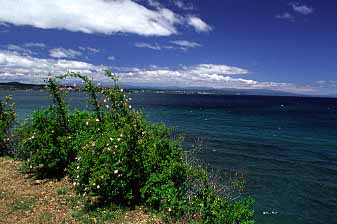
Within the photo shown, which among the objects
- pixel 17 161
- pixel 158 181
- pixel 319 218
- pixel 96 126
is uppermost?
pixel 96 126

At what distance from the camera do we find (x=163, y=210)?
9836mm

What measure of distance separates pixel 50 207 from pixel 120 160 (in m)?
2.52

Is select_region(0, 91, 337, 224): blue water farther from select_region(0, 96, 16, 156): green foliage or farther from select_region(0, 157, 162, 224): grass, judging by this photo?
select_region(0, 96, 16, 156): green foliage

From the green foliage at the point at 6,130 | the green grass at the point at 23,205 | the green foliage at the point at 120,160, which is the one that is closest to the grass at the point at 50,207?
the green grass at the point at 23,205

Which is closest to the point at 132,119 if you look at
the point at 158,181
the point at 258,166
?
the point at 158,181

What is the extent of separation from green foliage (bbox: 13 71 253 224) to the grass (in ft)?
1.45

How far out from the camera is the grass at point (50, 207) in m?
9.87

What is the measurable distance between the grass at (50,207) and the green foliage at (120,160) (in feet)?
1.45

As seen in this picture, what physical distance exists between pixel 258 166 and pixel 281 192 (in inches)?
259

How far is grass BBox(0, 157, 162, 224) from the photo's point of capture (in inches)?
388

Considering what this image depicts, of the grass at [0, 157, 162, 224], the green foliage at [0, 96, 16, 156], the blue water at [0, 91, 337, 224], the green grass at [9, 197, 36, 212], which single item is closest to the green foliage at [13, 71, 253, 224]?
the grass at [0, 157, 162, 224]

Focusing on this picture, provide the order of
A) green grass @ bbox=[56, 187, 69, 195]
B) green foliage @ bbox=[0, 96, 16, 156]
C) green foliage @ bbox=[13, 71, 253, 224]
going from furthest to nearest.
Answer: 1. green foliage @ bbox=[0, 96, 16, 156]
2. green grass @ bbox=[56, 187, 69, 195]
3. green foliage @ bbox=[13, 71, 253, 224]

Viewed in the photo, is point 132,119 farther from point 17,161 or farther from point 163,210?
point 17,161

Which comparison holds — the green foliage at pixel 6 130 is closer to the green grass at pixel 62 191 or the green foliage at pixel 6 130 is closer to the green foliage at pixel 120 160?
the green foliage at pixel 120 160
